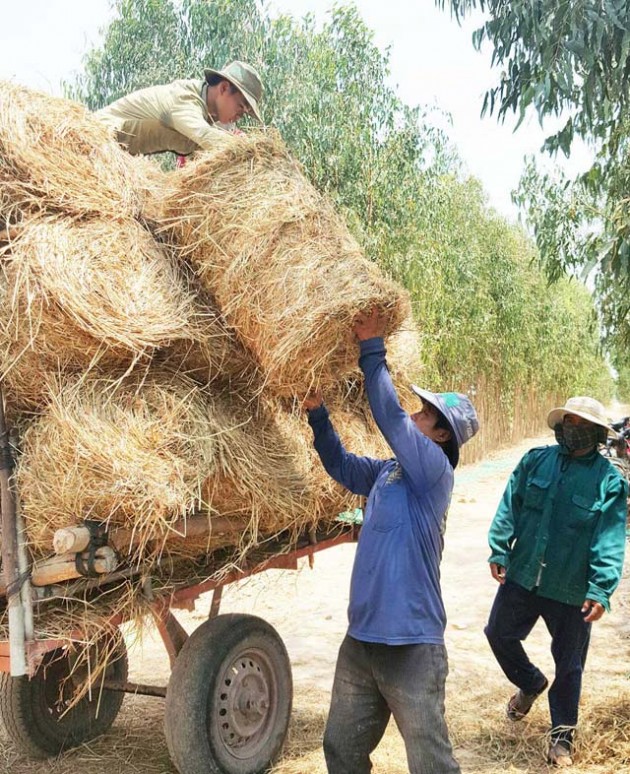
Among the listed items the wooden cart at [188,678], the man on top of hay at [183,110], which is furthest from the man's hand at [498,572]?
the man on top of hay at [183,110]

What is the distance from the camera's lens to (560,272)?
296 inches

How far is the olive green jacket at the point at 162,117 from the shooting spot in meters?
4.14

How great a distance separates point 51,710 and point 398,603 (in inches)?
89.2

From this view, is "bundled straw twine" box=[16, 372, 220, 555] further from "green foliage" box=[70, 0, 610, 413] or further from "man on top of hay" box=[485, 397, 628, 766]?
"green foliage" box=[70, 0, 610, 413]

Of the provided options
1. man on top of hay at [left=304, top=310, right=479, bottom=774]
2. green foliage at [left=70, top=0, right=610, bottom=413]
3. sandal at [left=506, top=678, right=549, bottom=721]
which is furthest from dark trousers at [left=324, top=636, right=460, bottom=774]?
green foliage at [left=70, top=0, right=610, bottom=413]

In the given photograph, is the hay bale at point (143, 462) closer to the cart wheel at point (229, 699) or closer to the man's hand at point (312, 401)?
the man's hand at point (312, 401)

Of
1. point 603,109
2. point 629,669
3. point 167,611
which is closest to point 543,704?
point 629,669

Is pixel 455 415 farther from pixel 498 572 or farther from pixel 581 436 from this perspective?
pixel 498 572

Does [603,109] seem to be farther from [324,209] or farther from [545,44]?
[324,209]

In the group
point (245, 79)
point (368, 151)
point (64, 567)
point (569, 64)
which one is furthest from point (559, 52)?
point (368, 151)

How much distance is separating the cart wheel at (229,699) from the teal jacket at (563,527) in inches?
52.6

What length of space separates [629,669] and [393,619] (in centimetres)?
327

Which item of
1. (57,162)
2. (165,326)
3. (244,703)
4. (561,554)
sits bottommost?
(244,703)

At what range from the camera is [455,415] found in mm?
3119
